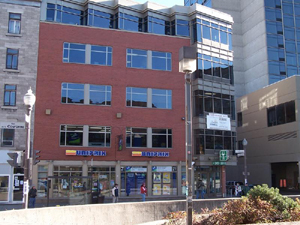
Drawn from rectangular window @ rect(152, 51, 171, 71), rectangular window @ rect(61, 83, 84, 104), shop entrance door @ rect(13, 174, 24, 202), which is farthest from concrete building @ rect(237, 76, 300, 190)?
shop entrance door @ rect(13, 174, 24, 202)

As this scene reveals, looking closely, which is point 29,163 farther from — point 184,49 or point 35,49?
point 35,49

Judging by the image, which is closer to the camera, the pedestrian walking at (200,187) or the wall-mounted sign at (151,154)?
the wall-mounted sign at (151,154)

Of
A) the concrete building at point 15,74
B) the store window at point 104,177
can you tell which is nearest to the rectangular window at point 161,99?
the store window at point 104,177

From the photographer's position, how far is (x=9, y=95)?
3111 centimetres

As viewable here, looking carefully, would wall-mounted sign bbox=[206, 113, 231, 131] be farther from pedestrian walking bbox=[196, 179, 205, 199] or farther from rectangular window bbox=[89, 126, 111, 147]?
rectangular window bbox=[89, 126, 111, 147]

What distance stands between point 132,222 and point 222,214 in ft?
15.2

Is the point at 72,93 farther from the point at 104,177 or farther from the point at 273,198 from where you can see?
the point at 273,198

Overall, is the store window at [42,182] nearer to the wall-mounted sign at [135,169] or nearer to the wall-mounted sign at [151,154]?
the wall-mounted sign at [135,169]

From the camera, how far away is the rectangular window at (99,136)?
108 ft

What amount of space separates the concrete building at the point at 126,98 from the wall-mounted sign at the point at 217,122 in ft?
0.33

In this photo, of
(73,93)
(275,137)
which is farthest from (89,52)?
(275,137)

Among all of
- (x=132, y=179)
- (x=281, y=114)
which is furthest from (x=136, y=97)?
(x=281, y=114)

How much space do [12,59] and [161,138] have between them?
573 inches

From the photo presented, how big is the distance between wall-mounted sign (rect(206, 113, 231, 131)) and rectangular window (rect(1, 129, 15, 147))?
695 inches
